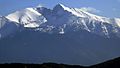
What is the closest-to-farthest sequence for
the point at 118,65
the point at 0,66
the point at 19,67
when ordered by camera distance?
the point at 19,67 < the point at 0,66 < the point at 118,65

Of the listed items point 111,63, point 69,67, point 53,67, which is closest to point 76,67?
point 69,67

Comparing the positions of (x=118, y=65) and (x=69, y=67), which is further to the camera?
(x=69, y=67)

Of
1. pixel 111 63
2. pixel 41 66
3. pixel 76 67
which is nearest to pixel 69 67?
pixel 76 67

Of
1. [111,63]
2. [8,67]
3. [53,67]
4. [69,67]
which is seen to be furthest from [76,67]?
[8,67]

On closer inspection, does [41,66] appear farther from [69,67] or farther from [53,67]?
[69,67]

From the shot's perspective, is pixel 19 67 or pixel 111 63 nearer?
pixel 19 67

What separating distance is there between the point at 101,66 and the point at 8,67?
38958mm

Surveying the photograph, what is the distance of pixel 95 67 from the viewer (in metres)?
147

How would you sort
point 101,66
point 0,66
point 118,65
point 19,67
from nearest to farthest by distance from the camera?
point 19,67, point 0,66, point 118,65, point 101,66

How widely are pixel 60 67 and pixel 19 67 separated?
59.8ft

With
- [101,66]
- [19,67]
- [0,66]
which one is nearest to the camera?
[19,67]

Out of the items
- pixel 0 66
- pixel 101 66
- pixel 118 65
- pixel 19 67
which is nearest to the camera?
pixel 19 67

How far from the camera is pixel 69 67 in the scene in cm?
14725

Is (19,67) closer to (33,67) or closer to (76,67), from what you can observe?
(33,67)
